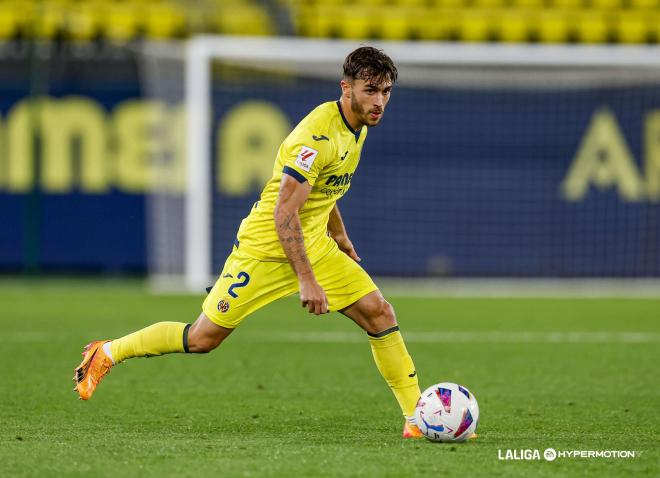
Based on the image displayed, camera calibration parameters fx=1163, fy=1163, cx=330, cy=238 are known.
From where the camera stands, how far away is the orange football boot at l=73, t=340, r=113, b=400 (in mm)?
6113

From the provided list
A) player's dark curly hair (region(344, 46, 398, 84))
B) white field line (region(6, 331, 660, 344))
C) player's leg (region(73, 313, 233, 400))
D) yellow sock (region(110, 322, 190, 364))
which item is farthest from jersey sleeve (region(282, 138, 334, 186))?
white field line (region(6, 331, 660, 344))

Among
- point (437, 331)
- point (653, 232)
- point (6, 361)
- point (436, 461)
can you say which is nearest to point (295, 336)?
point (437, 331)

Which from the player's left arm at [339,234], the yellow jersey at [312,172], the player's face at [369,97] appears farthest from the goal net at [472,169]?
the player's face at [369,97]

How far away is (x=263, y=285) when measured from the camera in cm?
590

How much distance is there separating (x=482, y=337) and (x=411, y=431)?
481 centimetres

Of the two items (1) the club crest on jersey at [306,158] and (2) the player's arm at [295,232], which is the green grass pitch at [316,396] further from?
(1) the club crest on jersey at [306,158]

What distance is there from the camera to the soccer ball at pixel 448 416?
5449mm

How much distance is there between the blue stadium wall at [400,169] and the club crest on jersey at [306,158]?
9.99 m

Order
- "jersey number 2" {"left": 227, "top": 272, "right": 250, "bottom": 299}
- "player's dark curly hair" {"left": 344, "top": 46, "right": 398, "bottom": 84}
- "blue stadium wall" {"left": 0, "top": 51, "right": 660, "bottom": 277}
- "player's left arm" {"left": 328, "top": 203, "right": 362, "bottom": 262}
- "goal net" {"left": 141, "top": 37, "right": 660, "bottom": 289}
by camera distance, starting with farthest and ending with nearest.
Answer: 1. "blue stadium wall" {"left": 0, "top": 51, "right": 660, "bottom": 277}
2. "goal net" {"left": 141, "top": 37, "right": 660, "bottom": 289}
3. "player's left arm" {"left": 328, "top": 203, "right": 362, "bottom": 262}
4. "jersey number 2" {"left": 227, "top": 272, "right": 250, "bottom": 299}
5. "player's dark curly hair" {"left": 344, "top": 46, "right": 398, "bottom": 84}

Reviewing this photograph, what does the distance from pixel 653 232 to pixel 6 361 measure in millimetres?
9668

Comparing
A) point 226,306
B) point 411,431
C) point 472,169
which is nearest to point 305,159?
point 226,306

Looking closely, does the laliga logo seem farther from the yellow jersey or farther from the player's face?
the player's face

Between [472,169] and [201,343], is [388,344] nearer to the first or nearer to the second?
[201,343]

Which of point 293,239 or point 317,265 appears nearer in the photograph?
point 293,239
